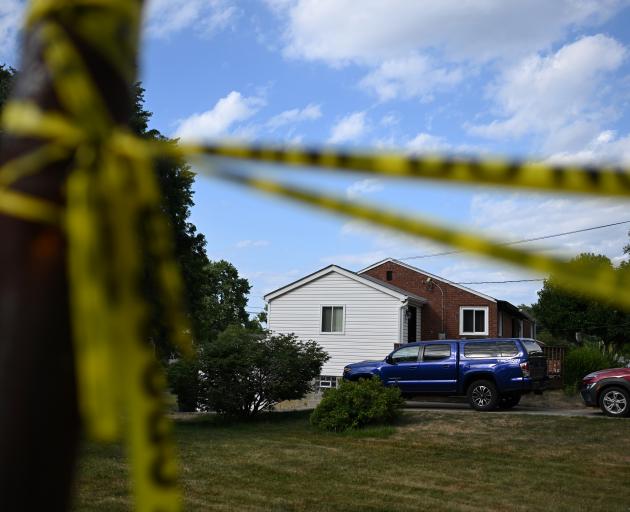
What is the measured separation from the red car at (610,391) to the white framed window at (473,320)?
15057mm

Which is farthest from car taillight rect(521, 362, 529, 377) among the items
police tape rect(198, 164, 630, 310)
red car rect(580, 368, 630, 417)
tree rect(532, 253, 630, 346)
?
tree rect(532, 253, 630, 346)

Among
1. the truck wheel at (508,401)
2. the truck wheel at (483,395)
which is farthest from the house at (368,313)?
the truck wheel at (483,395)

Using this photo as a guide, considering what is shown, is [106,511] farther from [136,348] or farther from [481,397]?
[481,397]

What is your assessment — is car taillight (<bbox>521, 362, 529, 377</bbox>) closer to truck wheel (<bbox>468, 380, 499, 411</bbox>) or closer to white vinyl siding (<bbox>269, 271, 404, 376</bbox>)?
truck wheel (<bbox>468, 380, 499, 411</bbox>)

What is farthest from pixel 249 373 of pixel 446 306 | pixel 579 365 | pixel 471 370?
pixel 446 306

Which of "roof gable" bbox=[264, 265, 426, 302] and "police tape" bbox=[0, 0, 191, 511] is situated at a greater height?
"roof gable" bbox=[264, 265, 426, 302]

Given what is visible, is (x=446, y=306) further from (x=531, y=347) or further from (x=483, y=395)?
(x=483, y=395)

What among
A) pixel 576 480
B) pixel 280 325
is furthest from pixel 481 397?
pixel 280 325

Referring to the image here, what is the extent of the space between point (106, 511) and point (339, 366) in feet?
68.8

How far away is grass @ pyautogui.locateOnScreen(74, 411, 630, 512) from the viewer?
8336mm

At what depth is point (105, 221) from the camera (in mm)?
960

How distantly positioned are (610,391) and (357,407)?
6.07 metres

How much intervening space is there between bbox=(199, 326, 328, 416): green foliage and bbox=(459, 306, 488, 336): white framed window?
14915 millimetres

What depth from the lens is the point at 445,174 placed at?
94 centimetres
